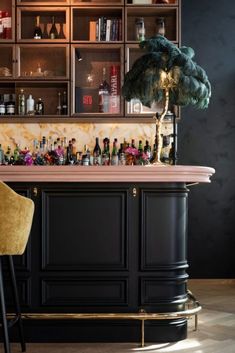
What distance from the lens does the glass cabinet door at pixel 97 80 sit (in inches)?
221

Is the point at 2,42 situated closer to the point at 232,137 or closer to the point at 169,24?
the point at 169,24

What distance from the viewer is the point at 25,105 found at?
5.62 m

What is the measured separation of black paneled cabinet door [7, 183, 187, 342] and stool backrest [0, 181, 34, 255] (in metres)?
0.51

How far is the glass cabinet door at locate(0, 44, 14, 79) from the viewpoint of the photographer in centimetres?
552

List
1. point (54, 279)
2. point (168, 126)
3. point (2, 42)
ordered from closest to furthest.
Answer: point (54, 279) < point (2, 42) < point (168, 126)

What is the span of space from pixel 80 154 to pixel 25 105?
2.48 feet

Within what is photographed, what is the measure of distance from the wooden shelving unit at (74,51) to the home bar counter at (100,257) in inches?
85.2

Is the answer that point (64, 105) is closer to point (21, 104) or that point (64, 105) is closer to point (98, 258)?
point (21, 104)

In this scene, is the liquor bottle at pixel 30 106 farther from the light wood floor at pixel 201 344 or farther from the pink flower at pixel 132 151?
the light wood floor at pixel 201 344

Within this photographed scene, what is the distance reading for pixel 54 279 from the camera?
134 inches

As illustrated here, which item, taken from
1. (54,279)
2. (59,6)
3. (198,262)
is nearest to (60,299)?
(54,279)

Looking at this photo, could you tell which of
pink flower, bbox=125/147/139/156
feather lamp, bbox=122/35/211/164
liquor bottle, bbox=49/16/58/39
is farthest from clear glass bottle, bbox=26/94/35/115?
feather lamp, bbox=122/35/211/164

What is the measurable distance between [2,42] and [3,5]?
553mm

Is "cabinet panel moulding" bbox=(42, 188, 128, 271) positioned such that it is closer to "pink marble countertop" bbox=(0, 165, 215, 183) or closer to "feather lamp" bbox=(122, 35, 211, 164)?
"pink marble countertop" bbox=(0, 165, 215, 183)
